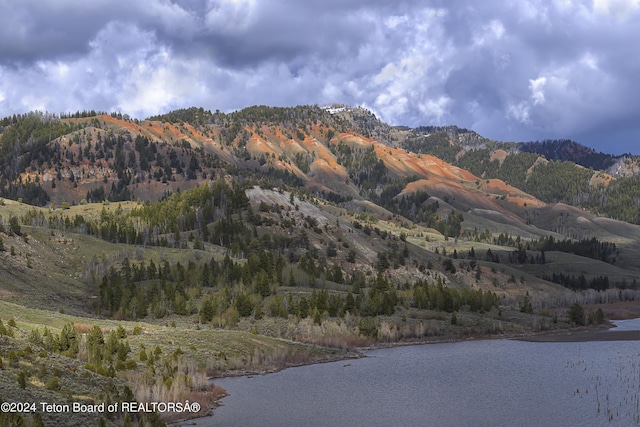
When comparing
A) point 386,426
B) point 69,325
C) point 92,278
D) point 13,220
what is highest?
point 13,220

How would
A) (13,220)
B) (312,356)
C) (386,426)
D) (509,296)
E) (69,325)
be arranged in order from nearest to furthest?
(386,426)
(69,325)
(312,356)
(13,220)
(509,296)

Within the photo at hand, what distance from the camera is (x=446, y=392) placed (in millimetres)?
59031

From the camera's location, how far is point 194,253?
15388 cm

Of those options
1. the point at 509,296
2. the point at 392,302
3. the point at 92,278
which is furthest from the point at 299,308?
the point at 509,296

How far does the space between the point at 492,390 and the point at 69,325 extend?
3731cm

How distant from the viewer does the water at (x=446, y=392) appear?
48875mm

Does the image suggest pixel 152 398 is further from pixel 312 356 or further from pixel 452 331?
pixel 452 331

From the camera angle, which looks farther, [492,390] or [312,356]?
[312,356]

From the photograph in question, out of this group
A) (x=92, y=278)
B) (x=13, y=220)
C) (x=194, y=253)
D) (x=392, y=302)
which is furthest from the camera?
(x=194, y=253)

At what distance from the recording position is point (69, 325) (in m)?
59.1

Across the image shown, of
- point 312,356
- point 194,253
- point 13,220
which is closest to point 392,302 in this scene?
point 312,356

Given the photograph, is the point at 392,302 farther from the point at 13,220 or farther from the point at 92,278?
the point at 13,220

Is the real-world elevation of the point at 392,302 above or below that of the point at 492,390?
above

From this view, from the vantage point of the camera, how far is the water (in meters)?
48.9
